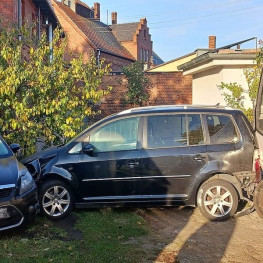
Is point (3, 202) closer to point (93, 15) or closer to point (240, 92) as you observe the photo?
point (240, 92)

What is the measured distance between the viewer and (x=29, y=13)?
17.5 metres

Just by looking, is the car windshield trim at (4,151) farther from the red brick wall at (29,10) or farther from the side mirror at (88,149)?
the red brick wall at (29,10)

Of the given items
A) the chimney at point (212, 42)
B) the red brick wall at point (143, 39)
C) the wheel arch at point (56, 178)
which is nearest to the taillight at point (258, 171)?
the wheel arch at point (56, 178)

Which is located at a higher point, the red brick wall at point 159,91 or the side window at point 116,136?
the red brick wall at point 159,91

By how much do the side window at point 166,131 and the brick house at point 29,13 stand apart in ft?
16.5

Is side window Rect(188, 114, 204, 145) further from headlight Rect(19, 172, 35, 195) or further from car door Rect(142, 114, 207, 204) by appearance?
headlight Rect(19, 172, 35, 195)

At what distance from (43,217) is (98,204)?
921 mm

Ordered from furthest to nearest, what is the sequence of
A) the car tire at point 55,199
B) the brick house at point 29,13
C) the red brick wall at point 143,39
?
the red brick wall at point 143,39 < the brick house at point 29,13 < the car tire at point 55,199

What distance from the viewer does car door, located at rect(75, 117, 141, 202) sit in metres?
6.39

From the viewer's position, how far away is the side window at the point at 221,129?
21.2 feet

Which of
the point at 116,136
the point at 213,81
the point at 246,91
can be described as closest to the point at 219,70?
the point at 213,81

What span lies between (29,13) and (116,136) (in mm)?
12934

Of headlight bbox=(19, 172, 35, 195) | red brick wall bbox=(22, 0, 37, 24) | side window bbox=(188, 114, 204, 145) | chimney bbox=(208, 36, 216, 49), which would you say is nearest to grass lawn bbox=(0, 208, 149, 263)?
headlight bbox=(19, 172, 35, 195)

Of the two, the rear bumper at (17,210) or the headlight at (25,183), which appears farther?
the headlight at (25,183)
